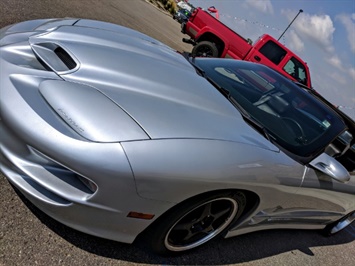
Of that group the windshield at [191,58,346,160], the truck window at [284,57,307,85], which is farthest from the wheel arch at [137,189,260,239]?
the truck window at [284,57,307,85]

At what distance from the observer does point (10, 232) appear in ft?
6.31

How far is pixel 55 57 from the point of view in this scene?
2266mm

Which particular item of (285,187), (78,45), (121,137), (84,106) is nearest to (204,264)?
(285,187)

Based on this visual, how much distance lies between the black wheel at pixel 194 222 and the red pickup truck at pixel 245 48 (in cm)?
798

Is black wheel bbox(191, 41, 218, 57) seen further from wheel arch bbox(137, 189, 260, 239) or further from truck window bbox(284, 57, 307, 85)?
wheel arch bbox(137, 189, 260, 239)

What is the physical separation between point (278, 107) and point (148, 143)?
64.9 inches

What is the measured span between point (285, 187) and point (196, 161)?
881 mm

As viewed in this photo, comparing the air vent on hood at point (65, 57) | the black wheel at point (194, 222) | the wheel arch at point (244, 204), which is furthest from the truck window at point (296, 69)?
the air vent on hood at point (65, 57)

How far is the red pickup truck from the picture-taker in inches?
391

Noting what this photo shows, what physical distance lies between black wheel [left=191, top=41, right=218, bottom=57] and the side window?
1.61 meters

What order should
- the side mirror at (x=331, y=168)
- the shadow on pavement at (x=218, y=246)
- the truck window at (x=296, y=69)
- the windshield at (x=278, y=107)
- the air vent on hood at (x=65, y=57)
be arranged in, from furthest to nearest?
1. the truck window at (x=296, y=69)
2. the windshield at (x=278, y=107)
3. the side mirror at (x=331, y=168)
4. the air vent on hood at (x=65, y=57)
5. the shadow on pavement at (x=218, y=246)

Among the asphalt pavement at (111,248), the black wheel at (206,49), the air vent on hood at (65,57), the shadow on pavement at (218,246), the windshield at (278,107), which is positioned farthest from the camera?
the black wheel at (206,49)

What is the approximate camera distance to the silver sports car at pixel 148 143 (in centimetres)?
173

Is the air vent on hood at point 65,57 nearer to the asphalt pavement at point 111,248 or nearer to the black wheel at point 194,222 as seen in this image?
the asphalt pavement at point 111,248
